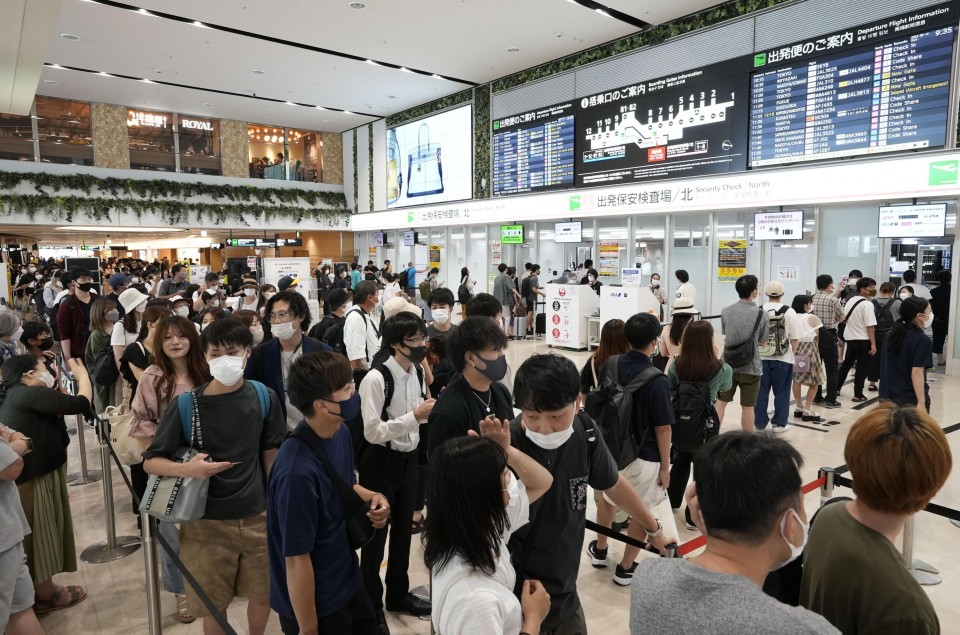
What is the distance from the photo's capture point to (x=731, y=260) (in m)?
10.8

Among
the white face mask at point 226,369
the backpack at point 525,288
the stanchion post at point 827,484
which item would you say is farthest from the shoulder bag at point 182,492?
the backpack at point 525,288

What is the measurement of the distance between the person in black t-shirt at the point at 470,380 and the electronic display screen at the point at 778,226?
8.85 m

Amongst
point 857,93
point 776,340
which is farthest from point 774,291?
point 857,93

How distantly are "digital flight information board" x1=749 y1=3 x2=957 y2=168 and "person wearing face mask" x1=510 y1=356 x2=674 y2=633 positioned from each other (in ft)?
29.0

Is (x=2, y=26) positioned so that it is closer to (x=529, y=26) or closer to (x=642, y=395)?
(x=642, y=395)

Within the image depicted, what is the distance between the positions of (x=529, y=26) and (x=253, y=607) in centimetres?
1106

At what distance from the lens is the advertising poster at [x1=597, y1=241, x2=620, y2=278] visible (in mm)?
12781

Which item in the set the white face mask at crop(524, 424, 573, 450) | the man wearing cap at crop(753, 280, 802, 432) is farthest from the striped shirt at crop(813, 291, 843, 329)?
the white face mask at crop(524, 424, 573, 450)

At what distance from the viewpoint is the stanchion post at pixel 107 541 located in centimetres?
383

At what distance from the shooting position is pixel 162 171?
17156 millimetres

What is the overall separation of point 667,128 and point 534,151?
3.41m

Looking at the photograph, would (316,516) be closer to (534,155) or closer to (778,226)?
(778,226)

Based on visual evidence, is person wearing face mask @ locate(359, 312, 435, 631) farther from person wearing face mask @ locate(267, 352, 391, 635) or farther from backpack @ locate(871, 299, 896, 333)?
backpack @ locate(871, 299, 896, 333)

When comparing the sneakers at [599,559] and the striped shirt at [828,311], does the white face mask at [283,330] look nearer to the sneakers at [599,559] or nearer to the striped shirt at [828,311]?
the sneakers at [599,559]
